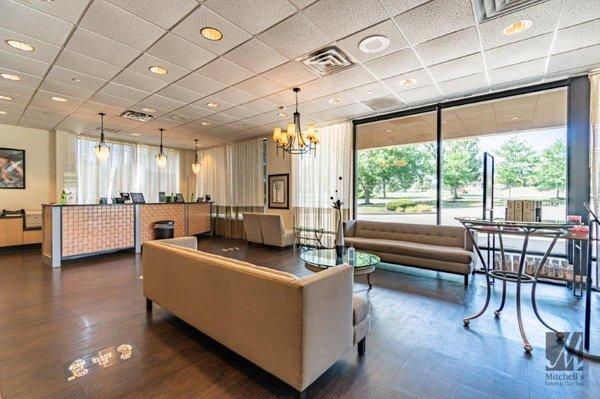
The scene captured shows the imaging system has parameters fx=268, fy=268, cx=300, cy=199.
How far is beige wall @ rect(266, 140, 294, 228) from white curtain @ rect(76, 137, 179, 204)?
4201 mm

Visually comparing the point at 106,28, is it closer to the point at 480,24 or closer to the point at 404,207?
the point at 480,24

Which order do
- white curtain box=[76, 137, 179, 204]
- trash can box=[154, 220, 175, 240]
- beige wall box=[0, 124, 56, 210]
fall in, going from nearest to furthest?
beige wall box=[0, 124, 56, 210]
trash can box=[154, 220, 175, 240]
white curtain box=[76, 137, 179, 204]

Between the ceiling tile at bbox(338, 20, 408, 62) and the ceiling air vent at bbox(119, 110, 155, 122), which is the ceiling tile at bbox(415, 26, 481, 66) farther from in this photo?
the ceiling air vent at bbox(119, 110, 155, 122)

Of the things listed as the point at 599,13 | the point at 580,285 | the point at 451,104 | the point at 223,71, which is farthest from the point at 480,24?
the point at 580,285

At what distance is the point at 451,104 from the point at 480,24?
8.21 ft

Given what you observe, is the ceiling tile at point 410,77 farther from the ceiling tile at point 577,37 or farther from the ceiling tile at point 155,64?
the ceiling tile at point 155,64

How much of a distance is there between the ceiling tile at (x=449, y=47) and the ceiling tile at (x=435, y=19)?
11cm

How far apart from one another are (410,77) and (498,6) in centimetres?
156

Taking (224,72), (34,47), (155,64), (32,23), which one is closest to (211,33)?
(224,72)

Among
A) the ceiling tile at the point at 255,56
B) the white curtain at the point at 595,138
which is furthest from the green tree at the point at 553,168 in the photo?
the ceiling tile at the point at 255,56

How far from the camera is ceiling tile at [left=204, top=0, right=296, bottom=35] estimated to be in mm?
2498

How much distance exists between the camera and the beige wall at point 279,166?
766 cm

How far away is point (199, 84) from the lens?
430 centimetres

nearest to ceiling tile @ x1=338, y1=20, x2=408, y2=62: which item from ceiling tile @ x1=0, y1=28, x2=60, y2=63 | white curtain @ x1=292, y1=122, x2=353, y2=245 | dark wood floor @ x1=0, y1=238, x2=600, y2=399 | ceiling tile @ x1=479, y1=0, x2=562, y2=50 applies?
ceiling tile @ x1=479, y1=0, x2=562, y2=50
